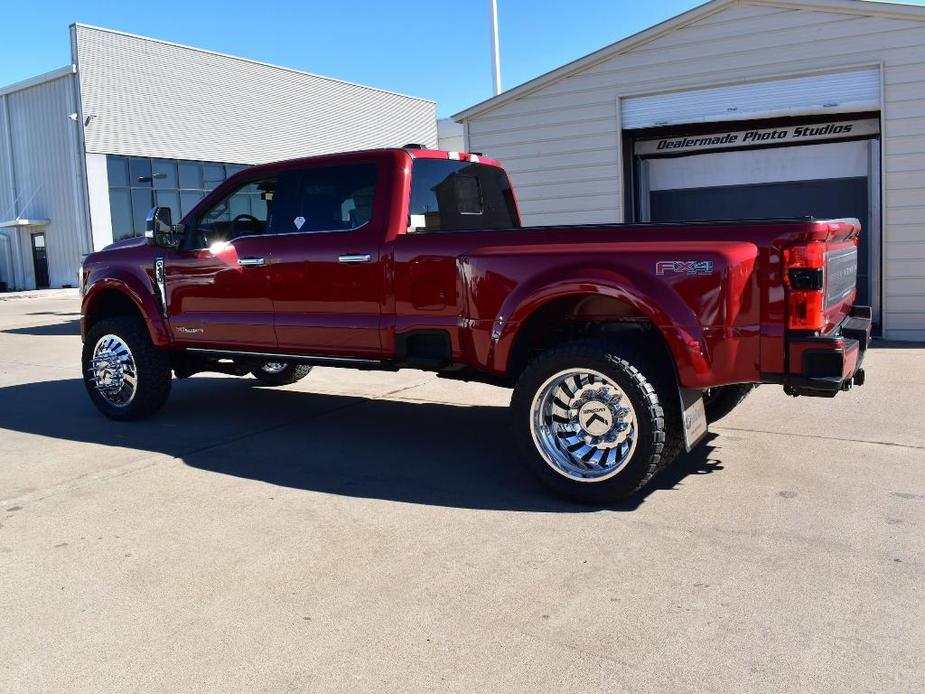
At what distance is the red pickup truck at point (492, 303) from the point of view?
13.8 ft

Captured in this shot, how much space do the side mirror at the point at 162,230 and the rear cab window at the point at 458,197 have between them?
207 cm

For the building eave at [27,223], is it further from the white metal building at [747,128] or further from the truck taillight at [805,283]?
the truck taillight at [805,283]

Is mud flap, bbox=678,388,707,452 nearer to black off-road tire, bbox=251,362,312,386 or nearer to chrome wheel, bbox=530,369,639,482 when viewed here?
chrome wheel, bbox=530,369,639,482

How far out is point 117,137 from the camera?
31.7m

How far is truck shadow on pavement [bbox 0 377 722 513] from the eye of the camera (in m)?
4.97

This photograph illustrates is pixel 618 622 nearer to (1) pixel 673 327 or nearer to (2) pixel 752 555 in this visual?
(2) pixel 752 555

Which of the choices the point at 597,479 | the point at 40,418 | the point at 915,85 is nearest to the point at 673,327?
the point at 597,479

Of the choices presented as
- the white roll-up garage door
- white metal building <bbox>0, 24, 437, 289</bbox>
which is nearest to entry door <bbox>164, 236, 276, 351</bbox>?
the white roll-up garage door

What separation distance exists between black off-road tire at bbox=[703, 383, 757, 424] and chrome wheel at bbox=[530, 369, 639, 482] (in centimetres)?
111

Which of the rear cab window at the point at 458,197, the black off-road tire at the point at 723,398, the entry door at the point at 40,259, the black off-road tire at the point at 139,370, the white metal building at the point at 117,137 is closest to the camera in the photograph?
the black off-road tire at the point at 723,398

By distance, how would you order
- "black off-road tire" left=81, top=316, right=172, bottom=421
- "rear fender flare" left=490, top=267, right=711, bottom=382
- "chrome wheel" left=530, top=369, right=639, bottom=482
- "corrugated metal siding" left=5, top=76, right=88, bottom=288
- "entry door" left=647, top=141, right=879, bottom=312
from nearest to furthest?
1. "rear fender flare" left=490, top=267, right=711, bottom=382
2. "chrome wheel" left=530, top=369, right=639, bottom=482
3. "black off-road tire" left=81, top=316, right=172, bottom=421
4. "entry door" left=647, top=141, right=879, bottom=312
5. "corrugated metal siding" left=5, top=76, right=88, bottom=288

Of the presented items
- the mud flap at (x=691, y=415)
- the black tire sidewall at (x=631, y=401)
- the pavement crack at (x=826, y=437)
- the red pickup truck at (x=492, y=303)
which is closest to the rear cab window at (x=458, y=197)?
the red pickup truck at (x=492, y=303)

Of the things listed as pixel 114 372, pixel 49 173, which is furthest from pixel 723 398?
pixel 49 173

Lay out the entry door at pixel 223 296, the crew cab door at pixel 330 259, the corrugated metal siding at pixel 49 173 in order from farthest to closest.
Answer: the corrugated metal siding at pixel 49 173 → the entry door at pixel 223 296 → the crew cab door at pixel 330 259
